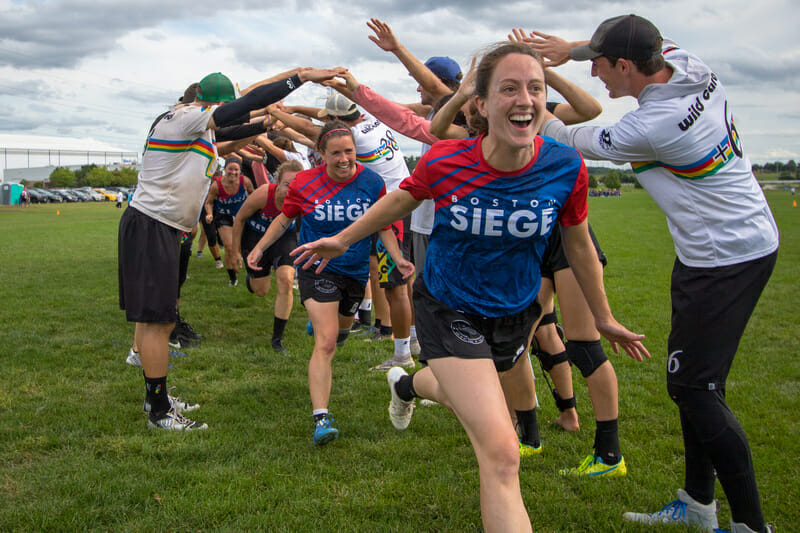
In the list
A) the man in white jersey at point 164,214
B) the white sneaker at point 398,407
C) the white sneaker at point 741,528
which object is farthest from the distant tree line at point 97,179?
the white sneaker at point 741,528

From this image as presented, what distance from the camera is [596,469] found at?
3719 mm

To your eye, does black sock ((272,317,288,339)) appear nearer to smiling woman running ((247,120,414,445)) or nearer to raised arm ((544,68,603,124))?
smiling woman running ((247,120,414,445))

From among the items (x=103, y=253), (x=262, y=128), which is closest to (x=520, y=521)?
(x=262, y=128)

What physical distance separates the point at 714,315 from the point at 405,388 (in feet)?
6.52

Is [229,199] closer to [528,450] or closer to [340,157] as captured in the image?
[340,157]

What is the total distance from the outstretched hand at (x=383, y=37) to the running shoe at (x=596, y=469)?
328cm

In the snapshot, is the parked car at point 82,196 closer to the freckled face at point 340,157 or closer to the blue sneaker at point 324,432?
the freckled face at point 340,157

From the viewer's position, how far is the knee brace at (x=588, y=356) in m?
3.75

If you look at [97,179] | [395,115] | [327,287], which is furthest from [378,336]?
[97,179]

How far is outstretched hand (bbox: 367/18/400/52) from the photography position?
4676mm

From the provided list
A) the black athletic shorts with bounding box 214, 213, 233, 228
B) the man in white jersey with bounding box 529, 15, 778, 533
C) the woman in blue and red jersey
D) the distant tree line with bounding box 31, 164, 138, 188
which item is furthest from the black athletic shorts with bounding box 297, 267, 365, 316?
the distant tree line with bounding box 31, 164, 138, 188

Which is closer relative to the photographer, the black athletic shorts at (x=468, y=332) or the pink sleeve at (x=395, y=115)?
the black athletic shorts at (x=468, y=332)

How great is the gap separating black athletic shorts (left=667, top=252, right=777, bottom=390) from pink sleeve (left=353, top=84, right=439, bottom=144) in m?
2.19

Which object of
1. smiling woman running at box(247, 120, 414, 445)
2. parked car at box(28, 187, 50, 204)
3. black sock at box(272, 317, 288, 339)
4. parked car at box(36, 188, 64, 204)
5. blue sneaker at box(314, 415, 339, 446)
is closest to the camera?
blue sneaker at box(314, 415, 339, 446)
